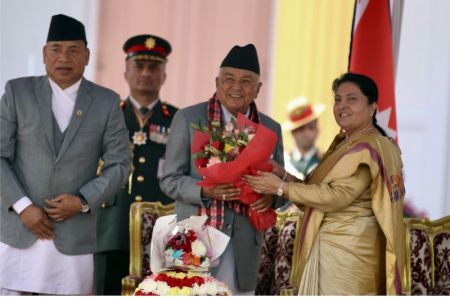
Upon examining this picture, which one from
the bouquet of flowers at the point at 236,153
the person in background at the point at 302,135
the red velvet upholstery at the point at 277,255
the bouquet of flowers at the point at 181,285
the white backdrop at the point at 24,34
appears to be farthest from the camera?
the white backdrop at the point at 24,34

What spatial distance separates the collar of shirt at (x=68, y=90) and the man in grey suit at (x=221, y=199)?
0.48m

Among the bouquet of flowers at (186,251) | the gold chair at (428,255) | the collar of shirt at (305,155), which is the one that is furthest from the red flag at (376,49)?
the collar of shirt at (305,155)

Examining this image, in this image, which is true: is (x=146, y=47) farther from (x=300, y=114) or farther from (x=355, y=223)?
(x=300, y=114)

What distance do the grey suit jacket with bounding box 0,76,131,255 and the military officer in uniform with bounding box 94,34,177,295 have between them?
1056mm

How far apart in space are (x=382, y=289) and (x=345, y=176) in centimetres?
56

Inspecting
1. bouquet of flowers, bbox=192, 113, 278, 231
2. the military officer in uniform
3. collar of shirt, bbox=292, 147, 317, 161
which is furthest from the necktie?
collar of shirt, bbox=292, 147, 317, 161

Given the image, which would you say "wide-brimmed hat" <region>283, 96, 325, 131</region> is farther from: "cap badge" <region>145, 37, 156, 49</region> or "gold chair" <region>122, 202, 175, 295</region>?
"gold chair" <region>122, 202, 175, 295</region>

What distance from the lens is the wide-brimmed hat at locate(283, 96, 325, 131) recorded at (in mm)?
8156

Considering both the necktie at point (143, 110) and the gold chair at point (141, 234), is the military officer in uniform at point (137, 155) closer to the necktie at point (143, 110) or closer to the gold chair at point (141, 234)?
the necktie at point (143, 110)

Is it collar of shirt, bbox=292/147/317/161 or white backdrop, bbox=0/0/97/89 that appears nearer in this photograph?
collar of shirt, bbox=292/147/317/161

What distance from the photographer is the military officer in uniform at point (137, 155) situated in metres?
5.72

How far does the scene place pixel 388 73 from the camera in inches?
211

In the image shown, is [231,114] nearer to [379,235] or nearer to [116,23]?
[379,235]

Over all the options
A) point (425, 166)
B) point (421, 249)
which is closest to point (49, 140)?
point (421, 249)
